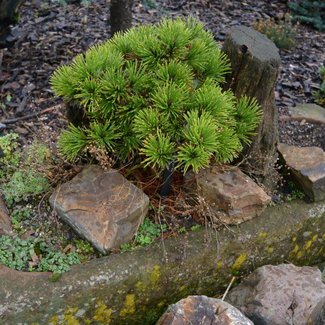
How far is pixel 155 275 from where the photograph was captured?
280 cm

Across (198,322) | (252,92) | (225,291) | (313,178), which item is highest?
(252,92)

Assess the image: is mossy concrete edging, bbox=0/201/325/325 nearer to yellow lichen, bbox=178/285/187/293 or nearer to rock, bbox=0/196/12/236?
yellow lichen, bbox=178/285/187/293

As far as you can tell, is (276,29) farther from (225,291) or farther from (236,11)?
(225,291)

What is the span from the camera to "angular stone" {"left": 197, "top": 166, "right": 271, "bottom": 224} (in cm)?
292

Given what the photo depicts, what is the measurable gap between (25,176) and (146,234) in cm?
73

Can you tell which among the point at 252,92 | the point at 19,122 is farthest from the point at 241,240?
the point at 19,122

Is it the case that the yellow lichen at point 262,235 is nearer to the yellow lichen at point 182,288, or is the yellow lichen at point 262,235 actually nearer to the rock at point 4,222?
the yellow lichen at point 182,288

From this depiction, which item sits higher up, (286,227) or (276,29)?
(276,29)

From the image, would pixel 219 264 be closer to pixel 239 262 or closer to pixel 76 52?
pixel 239 262

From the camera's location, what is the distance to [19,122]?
3777mm

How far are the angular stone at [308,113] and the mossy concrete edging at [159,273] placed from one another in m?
0.83

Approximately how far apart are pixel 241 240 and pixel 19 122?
1.70 meters

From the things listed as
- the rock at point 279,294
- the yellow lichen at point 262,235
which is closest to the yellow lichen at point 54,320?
the rock at point 279,294

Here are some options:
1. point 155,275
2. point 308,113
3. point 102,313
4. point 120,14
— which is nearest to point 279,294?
point 155,275
